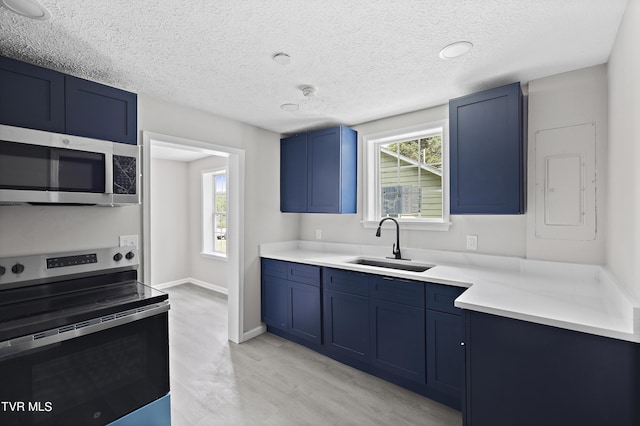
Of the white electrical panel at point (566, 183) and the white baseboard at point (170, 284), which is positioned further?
the white baseboard at point (170, 284)

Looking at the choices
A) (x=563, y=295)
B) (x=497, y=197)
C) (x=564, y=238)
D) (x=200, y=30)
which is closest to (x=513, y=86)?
(x=497, y=197)

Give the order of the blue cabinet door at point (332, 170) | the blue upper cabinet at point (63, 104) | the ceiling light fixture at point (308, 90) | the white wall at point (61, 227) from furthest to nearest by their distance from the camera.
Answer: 1. the blue cabinet door at point (332, 170)
2. the ceiling light fixture at point (308, 90)
3. the white wall at point (61, 227)
4. the blue upper cabinet at point (63, 104)

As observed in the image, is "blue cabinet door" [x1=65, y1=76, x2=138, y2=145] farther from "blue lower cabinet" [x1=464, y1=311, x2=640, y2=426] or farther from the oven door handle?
"blue lower cabinet" [x1=464, y1=311, x2=640, y2=426]

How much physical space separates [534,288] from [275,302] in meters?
2.36

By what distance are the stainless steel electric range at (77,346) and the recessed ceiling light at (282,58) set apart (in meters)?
1.62

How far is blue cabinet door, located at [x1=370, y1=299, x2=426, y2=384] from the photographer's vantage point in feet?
7.30

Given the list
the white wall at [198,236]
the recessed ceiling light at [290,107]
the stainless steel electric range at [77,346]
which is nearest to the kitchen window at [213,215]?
the white wall at [198,236]

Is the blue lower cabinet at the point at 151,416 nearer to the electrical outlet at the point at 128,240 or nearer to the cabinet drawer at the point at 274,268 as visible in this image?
the electrical outlet at the point at 128,240

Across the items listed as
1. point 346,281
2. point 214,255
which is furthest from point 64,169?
point 214,255

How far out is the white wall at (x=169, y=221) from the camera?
17.3ft

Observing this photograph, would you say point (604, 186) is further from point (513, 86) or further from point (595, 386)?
point (595, 386)

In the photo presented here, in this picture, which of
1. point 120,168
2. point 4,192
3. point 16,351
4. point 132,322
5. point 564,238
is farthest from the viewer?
point 564,238

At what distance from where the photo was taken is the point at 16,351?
130cm

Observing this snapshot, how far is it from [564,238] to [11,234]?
359 centimetres
